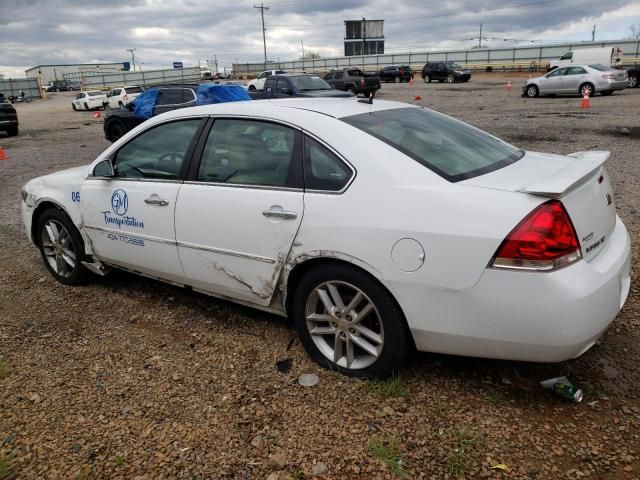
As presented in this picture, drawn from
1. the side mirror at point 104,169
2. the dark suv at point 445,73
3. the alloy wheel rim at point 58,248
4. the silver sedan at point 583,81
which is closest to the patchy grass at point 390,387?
the side mirror at point 104,169

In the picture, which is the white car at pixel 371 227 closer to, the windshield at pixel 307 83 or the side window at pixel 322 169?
the side window at pixel 322 169

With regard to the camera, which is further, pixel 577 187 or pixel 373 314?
pixel 373 314

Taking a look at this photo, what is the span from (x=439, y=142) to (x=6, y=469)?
2810 millimetres

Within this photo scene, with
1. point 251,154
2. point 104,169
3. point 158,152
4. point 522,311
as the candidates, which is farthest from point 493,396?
point 104,169

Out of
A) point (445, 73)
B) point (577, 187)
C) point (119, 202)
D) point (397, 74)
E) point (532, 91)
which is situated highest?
point (397, 74)

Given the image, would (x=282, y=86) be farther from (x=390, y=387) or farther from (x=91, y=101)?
(x=91, y=101)

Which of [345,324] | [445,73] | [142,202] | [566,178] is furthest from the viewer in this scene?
[445,73]

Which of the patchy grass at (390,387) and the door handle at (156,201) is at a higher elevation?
the door handle at (156,201)

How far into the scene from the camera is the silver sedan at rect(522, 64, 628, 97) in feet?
72.8

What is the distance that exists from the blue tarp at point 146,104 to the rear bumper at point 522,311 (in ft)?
47.0

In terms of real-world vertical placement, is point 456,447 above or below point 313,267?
below

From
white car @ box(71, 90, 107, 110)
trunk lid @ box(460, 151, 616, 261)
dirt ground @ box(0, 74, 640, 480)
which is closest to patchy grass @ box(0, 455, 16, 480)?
dirt ground @ box(0, 74, 640, 480)

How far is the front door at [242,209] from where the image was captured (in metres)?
3.00

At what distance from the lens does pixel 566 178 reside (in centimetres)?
253
